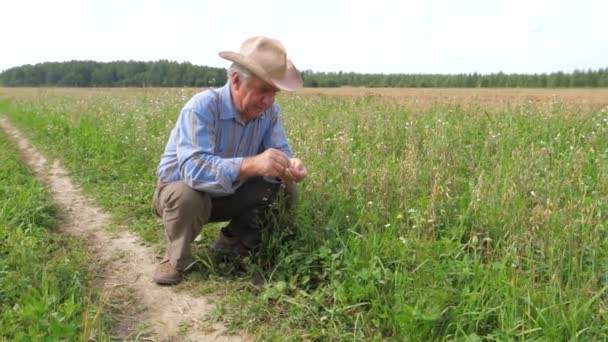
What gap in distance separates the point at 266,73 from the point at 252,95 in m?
0.20

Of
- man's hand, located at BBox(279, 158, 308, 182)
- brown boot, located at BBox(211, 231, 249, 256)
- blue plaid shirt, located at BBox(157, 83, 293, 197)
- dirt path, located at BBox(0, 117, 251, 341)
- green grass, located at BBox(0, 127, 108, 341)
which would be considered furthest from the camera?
brown boot, located at BBox(211, 231, 249, 256)

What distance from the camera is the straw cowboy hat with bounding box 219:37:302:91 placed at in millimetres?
2652

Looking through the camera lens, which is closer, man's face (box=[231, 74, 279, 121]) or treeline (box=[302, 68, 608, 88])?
man's face (box=[231, 74, 279, 121])

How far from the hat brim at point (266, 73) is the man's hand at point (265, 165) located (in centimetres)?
37

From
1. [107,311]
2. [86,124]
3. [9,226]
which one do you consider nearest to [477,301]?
[107,311]

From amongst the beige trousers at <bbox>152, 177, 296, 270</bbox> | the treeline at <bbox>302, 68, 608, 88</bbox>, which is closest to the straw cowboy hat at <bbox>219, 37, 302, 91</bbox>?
the beige trousers at <bbox>152, 177, 296, 270</bbox>

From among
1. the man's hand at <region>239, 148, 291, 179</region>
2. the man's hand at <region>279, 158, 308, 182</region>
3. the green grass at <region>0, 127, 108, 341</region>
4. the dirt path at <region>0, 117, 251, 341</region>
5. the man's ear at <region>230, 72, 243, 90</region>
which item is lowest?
the dirt path at <region>0, 117, 251, 341</region>

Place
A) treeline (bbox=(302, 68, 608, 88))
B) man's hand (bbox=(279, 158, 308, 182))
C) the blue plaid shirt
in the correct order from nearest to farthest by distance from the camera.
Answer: the blue plaid shirt, man's hand (bbox=(279, 158, 308, 182)), treeline (bbox=(302, 68, 608, 88))

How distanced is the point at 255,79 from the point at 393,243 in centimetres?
118

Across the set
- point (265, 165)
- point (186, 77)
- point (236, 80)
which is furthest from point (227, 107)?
point (186, 77)

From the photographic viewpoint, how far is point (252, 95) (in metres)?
2.80

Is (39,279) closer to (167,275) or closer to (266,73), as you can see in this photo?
(167,275)

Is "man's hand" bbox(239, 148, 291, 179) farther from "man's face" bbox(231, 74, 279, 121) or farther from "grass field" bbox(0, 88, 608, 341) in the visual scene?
"grass field" bbox(0, 88, 608, 341)

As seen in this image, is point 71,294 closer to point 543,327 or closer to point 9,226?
point 9,226
